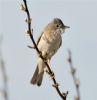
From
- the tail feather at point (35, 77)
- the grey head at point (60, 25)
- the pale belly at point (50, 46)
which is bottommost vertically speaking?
the tail feather at point (35, 77)

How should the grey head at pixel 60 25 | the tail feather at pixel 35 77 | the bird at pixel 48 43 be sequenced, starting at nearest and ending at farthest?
the tail feather at pixel 35 77, the bird at pixel 48 43, the grey head at pixel 60 25

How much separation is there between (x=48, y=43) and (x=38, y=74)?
2.97 feet

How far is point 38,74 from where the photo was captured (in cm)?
974

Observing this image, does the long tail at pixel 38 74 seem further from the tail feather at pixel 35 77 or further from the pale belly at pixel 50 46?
the pale belly at pixel 50 46

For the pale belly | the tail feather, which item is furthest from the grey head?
the tail feather

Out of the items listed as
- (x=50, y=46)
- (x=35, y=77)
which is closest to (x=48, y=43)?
(x=50, y=46)

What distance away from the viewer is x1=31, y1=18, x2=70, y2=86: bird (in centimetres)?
914

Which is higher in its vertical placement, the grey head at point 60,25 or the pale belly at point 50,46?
the grey head at point 60,25

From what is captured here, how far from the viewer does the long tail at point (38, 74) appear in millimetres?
8703

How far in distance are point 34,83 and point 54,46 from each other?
1.11m

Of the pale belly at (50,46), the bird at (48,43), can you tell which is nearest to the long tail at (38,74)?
the bird at (48,43)

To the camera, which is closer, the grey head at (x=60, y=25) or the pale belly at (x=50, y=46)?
the pale belly at (x=50, y=46)

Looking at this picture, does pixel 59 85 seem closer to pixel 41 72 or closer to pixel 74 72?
pixel 74 72

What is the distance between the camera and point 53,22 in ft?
35.0
